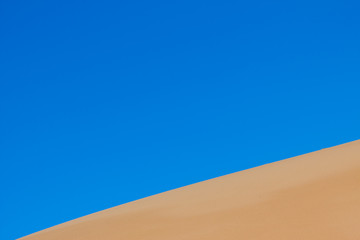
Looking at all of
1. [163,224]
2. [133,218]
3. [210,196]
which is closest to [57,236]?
[133,218]

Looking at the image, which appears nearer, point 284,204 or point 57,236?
point 284,204

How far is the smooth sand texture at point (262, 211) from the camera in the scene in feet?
10.3

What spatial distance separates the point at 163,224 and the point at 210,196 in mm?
1117

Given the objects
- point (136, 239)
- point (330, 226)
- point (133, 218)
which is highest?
point (133, 218)

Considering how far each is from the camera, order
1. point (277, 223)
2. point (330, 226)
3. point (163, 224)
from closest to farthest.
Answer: point (330, 226) → point (277, 223) → point (163, 224)

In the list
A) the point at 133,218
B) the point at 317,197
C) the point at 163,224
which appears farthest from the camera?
the point at 133,218

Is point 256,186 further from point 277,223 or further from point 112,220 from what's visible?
point 112,220

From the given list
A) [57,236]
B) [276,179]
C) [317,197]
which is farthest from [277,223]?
[57,236]

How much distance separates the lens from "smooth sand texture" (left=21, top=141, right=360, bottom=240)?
3146 millimetres

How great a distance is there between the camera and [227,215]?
390 centimetres

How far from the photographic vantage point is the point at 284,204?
3.79 metres

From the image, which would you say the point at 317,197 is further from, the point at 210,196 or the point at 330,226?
the point at 210,196

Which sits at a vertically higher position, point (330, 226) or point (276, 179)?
point (276, 179)

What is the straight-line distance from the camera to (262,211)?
371 cm
